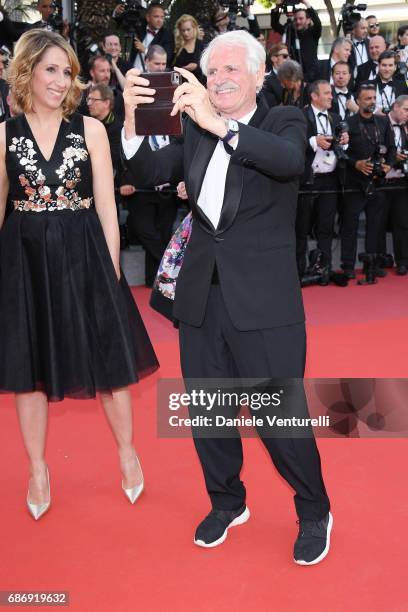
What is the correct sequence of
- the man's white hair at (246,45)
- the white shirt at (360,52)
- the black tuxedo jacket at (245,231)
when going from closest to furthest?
the man's white hair at (246,45) → the black tuxedo jacket at (245,231) → the white shirt at (360,52)

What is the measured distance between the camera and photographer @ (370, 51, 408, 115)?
857cm

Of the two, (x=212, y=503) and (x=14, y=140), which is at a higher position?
(x=14, y=140)

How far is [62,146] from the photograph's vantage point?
3.02 meters

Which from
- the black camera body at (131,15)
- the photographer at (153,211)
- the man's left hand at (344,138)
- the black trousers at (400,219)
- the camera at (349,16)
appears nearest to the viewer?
the photographer at (153,211)

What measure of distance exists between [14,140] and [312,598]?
1.84 meters

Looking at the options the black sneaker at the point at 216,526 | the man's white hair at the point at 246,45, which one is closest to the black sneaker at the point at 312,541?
the black sneaker at the point at 216,526

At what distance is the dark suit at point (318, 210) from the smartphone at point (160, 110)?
5238 mm

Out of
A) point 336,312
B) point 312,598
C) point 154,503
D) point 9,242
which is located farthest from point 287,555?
point 336,312

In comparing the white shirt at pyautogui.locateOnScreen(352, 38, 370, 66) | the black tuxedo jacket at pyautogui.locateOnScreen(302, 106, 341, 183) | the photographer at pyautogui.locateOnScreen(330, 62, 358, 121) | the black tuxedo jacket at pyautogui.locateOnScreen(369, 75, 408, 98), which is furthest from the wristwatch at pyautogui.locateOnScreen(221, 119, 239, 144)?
the white shirt at pyautogui.locateOnScreen(352, 38, 370, 66)

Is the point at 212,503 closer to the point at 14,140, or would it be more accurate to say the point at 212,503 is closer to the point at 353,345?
the point at 14,140

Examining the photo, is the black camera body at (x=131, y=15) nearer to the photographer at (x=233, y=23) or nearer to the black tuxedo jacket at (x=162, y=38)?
the black tuxedo jacket at (x=162, y=38)

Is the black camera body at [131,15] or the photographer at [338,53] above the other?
the black camera body at [131,15]

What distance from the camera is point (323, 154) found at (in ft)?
24.9

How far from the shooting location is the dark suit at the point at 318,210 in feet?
24.6
